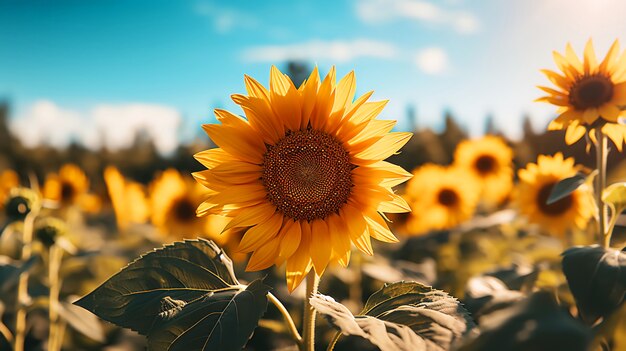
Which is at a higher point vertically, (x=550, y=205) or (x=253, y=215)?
(x=253, y=215)

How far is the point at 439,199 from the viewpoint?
686cm

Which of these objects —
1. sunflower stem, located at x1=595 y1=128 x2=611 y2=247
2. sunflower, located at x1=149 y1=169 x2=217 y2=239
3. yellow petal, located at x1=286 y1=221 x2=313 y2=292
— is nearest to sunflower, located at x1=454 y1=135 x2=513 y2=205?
sunflower, located at x1=149 y1=169 x2=217 y2=239

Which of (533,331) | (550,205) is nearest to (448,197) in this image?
(550,205)

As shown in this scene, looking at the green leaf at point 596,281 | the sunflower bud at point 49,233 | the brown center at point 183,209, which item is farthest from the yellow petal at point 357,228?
the brown center at point 183,209

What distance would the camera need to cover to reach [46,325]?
4.10m

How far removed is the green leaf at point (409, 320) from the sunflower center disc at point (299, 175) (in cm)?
44

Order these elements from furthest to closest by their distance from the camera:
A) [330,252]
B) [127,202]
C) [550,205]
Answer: [127,202]
[550,205]
[330,252]

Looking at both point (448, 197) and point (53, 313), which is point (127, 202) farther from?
point (448, 197)

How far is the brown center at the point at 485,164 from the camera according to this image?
7.41 meters

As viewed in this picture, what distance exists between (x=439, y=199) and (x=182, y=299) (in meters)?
5.68

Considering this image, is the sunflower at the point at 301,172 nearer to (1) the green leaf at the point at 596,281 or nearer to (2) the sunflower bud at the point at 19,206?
(1) the green leaf at the point at 596,281

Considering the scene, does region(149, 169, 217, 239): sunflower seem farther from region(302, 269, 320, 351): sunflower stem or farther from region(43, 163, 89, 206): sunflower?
region(302, 269, 320, 351): sunflower stem

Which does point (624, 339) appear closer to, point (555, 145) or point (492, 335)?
point (492, 335)

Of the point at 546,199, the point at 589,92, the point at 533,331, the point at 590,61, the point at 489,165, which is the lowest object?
the point at 489,165
